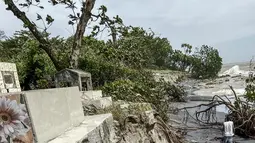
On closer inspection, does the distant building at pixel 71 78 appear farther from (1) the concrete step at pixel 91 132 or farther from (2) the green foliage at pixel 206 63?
(2) the green foliage at pixel 206 63

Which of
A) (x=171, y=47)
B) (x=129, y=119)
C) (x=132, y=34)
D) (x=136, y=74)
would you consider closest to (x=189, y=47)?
(x=171, y=47)

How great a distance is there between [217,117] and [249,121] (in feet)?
9.67

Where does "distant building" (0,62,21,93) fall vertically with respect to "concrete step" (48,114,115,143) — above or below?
above

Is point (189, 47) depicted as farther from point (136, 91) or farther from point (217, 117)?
→ point (136, 91)

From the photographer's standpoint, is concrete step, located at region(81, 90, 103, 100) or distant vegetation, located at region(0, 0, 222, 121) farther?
distant vegetation, located at region(0, 0, 222, 121)

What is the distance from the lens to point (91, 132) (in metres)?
5.03

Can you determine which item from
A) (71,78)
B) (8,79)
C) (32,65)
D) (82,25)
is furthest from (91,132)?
(32,65)

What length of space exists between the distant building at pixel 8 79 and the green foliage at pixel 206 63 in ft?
131

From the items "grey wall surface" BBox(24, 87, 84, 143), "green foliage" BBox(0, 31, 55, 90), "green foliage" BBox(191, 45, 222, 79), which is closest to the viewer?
"grey wall surface" BBox(24, 87, 84, 143)

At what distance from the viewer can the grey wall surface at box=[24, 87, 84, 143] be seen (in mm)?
3965

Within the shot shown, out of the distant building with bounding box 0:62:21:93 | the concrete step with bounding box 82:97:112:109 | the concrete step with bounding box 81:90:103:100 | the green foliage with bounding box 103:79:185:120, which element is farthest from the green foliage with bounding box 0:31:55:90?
the distant building with bounding box 0:62:21:93

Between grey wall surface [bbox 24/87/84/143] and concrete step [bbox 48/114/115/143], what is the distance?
0.40 feet

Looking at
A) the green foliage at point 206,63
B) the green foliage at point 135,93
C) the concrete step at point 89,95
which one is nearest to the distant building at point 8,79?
the concrete step at point 89,95

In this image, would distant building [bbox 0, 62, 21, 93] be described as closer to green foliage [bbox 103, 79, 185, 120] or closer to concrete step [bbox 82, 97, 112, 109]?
concrete step [bbox 82, 97, 112, 109]
